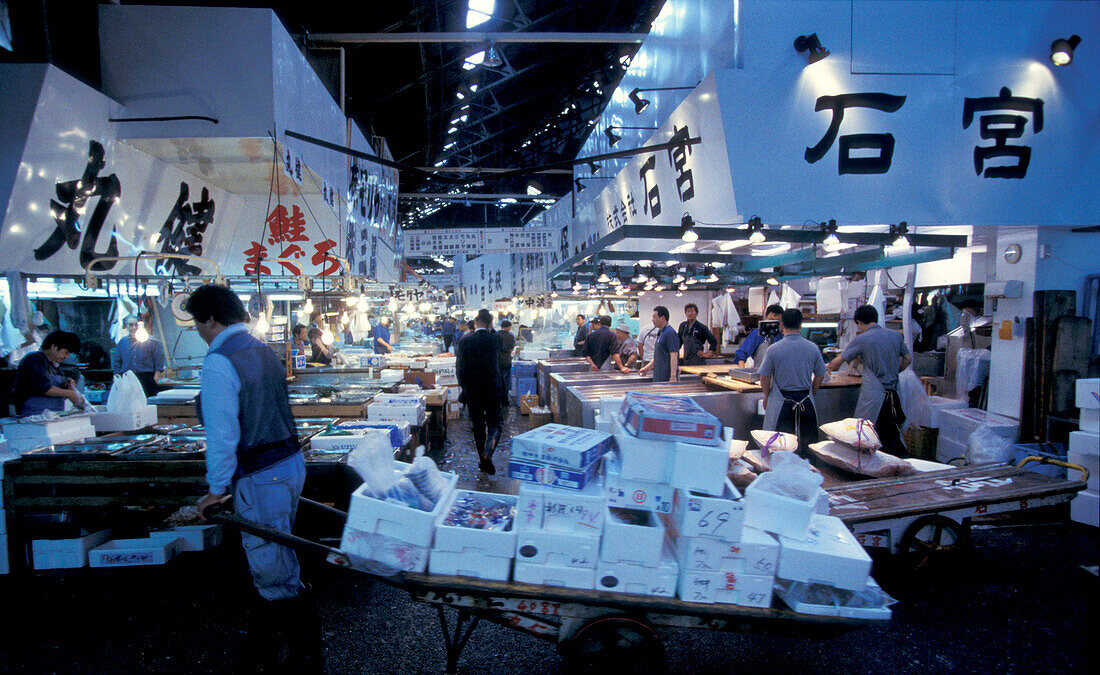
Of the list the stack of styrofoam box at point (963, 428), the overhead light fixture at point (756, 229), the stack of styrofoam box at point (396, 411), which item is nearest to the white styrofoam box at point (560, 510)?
the overhead light fixture at point (756, 229)

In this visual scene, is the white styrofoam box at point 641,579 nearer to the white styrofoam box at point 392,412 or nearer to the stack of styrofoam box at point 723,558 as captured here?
the stack of styrofoam box at point 723,558

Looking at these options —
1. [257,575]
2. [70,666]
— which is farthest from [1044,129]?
[70,666]

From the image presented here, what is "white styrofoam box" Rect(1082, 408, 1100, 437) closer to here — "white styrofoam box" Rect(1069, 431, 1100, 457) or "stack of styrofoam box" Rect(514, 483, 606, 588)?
"white styrofoam box" Rect(1069, 431, 1100, 457)

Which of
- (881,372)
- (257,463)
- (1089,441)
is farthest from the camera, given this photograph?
(881,372)

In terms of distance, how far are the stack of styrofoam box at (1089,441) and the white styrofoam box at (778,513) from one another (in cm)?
464

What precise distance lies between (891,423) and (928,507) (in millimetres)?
3234

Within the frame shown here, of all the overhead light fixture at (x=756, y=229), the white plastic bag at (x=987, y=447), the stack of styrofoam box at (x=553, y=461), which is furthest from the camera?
the white plastic bag at (x=987, y=447)

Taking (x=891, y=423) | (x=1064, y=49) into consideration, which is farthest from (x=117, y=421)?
(x=1064, y=49)

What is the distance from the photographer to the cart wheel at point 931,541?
12.2ft

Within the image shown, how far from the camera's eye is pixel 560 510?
2.37 metres

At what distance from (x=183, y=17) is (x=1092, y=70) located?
9.52m

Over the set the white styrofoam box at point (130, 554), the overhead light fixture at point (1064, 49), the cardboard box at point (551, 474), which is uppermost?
the overhead light fixture at point (1064, 49)

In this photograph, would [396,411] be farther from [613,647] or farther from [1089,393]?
[1089,393]

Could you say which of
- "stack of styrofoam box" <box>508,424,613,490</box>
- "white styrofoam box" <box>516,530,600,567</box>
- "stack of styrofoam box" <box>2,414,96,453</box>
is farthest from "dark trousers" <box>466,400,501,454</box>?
"white styrofoam box" <box>516,530,600,567</box>
